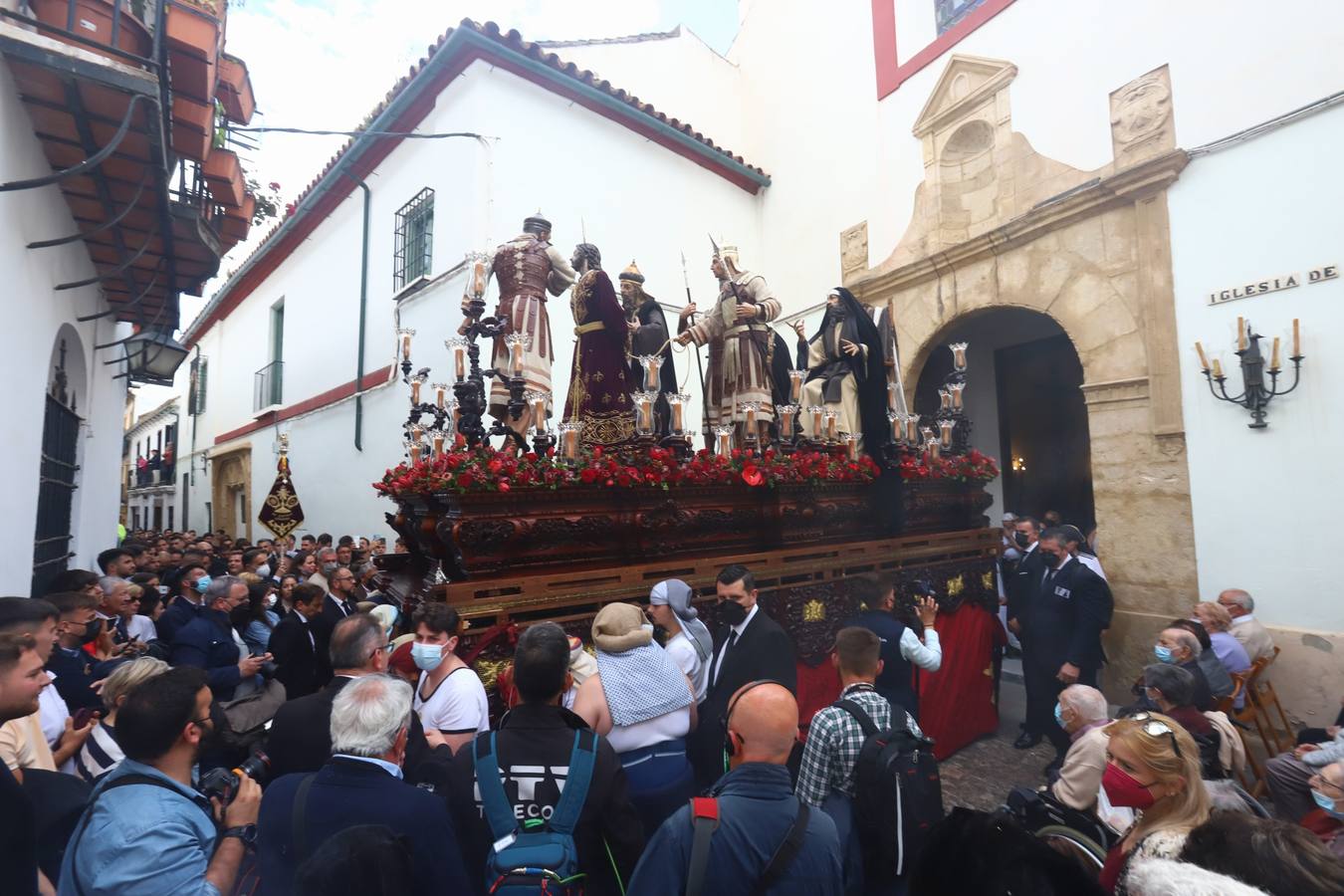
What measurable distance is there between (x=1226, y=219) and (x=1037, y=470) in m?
4.47

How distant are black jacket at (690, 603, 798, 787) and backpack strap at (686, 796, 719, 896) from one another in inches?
57.2

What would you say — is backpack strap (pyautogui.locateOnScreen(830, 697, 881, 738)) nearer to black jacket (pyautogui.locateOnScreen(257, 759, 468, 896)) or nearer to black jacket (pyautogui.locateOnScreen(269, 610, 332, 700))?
black jacket (pyautogui.locateOnScreen(257, 759, 468, 896))

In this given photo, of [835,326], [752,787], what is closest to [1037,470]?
[835,326]

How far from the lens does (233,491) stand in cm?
1708

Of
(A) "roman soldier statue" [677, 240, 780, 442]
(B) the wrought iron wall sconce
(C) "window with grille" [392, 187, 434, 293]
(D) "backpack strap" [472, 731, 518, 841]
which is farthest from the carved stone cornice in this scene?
(D) "backpack strap" [472, 731, 518, 841]

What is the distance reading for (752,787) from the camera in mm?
1866

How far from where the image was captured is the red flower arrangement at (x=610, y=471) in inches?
164

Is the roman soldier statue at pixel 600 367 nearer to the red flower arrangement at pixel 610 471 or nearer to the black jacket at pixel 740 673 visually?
the red flower arrangement at pixel 610 471

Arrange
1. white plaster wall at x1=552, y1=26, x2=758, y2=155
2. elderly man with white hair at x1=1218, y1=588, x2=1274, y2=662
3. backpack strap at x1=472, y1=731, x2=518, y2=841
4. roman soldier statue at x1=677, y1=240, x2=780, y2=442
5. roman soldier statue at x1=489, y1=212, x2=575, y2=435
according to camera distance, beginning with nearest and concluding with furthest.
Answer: backpack strap at x1=472, y1=731, x2=518, y2=841, elderly man with white hair at x1=1218, y1=588, x2=1274, y2=662, roman soldier statue at x1=489, y1=212, x2=575, y2=435, roman soldier statue at x1=677, y1=240, x2=780, y2=442, white plaster wall at x1=552, y1=26, x2=758, y2=155

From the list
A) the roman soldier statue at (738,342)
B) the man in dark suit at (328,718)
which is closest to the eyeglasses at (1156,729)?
the man in dark suit at (328,718)

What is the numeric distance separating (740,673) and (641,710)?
85 cm

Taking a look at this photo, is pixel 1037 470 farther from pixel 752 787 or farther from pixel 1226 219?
pixel 752 787

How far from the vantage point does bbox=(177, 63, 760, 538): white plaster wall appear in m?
9.27

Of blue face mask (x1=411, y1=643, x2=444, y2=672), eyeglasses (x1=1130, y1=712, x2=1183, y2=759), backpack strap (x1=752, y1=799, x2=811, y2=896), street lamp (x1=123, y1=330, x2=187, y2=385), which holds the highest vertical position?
street lamp (x1=123, y1=330, x2=187, y2=385)
